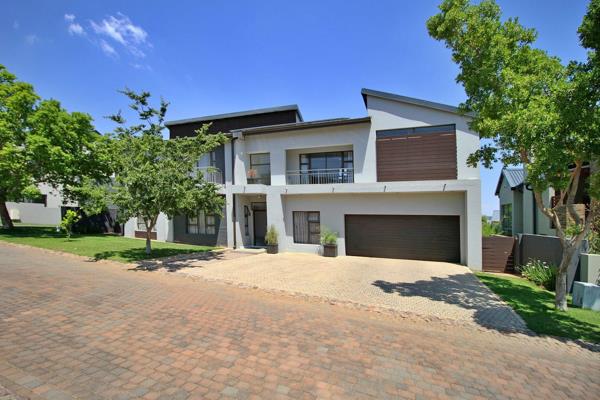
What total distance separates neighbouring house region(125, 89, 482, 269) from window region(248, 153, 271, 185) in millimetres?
63

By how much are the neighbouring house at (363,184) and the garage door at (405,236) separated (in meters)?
0.05

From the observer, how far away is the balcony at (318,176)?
1658 centimetres

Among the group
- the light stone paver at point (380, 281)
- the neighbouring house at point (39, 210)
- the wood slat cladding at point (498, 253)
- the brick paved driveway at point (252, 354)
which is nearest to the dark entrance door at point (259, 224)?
the light stone paver at point (380, 281)

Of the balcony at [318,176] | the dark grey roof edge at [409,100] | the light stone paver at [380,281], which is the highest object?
the dark grey roof edge at [409,100]

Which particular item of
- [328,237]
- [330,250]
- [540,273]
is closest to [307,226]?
[328,237]

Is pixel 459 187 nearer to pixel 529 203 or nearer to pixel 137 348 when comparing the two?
pixel 529 203

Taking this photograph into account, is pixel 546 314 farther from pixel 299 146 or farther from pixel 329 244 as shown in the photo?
pixel 299 146

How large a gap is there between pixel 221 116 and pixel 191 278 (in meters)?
14.0

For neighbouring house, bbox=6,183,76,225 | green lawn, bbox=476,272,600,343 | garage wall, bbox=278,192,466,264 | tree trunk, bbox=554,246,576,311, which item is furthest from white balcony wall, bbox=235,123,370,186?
neighbouring house, bbox=6,183,76,225

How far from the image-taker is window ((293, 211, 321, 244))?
658 inches

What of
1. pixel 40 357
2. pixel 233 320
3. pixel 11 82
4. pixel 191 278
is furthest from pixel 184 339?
pixel 11 82

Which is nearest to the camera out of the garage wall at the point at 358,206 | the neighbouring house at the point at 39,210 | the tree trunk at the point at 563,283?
the tree trunk at the point at 563,283

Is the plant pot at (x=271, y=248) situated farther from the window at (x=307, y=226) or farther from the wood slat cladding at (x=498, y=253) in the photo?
the wood slat cladding at (x=498, y=253)

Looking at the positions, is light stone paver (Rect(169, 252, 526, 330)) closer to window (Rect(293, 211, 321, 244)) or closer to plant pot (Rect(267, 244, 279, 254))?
plant pot (Rect(267, 244, 279, 254))
